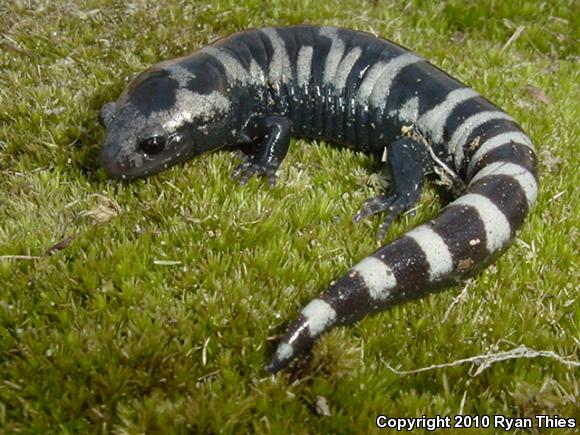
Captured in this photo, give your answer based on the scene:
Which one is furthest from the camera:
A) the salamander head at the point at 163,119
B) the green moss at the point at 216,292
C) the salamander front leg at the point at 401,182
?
the salamander head at the point at 163,119

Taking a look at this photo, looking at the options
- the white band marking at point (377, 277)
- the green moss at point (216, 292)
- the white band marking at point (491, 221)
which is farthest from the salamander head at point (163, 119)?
the white band marking at point (491, 221)

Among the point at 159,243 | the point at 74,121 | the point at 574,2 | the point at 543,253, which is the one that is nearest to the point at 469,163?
the point at 543,253

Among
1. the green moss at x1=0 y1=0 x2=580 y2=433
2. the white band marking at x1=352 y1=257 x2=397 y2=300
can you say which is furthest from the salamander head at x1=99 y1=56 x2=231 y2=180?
the white band marking at x1=352 y1=257 x2=397 y2=300

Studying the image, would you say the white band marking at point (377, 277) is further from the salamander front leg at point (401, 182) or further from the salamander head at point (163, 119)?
the salamander head at point (163, 119)

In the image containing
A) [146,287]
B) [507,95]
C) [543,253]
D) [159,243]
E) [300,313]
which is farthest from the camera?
[507,95]

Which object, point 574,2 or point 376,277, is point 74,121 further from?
point 574,2

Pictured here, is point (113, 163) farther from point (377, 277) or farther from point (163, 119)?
point (377, 277)

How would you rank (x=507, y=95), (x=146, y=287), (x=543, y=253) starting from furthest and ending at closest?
1. (x=507, y=95)
2. (x=543, y=253)
3. (x=146, y=287)

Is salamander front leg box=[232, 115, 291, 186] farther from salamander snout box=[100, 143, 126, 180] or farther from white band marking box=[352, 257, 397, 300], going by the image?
white band marking box=[352, 257, 397, 300]
